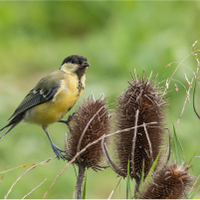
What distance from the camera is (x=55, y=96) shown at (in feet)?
9.81

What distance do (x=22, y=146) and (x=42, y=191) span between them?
83 centimetres

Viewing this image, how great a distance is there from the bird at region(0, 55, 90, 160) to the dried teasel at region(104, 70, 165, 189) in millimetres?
903

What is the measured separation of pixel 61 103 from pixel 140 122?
100cm

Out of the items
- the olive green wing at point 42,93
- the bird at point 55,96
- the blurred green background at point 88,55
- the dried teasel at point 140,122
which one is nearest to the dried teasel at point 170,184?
the dried teasel at point 140,122

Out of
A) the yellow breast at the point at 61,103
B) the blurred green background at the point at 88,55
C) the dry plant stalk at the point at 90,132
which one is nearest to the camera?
the dry plant stalk at the point at 90,132

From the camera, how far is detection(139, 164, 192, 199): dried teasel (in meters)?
1.64

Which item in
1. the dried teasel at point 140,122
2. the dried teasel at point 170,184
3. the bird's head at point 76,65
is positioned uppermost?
the bird's head at point 76,65

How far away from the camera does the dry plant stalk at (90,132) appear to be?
2.14 meters

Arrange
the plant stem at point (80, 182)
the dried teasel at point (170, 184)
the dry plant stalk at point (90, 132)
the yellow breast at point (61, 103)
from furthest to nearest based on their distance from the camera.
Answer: the yellow breast at point (61, 103)
the dry plant stalk at point (90, 132)
the plant stem at point (80, 182)
the dried teasel at point (170, 184)

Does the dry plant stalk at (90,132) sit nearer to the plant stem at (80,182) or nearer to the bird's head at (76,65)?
the plant stem at (80,182)

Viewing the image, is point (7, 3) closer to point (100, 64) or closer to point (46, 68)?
point (46, 68)

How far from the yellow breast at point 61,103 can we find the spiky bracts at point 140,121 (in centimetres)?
90

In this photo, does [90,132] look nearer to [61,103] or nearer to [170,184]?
[170,184]

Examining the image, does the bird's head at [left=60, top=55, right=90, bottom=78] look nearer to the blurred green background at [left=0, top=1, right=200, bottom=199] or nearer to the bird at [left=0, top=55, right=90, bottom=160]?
the bird at [left=0, top=55, right=90, bottom=160]
